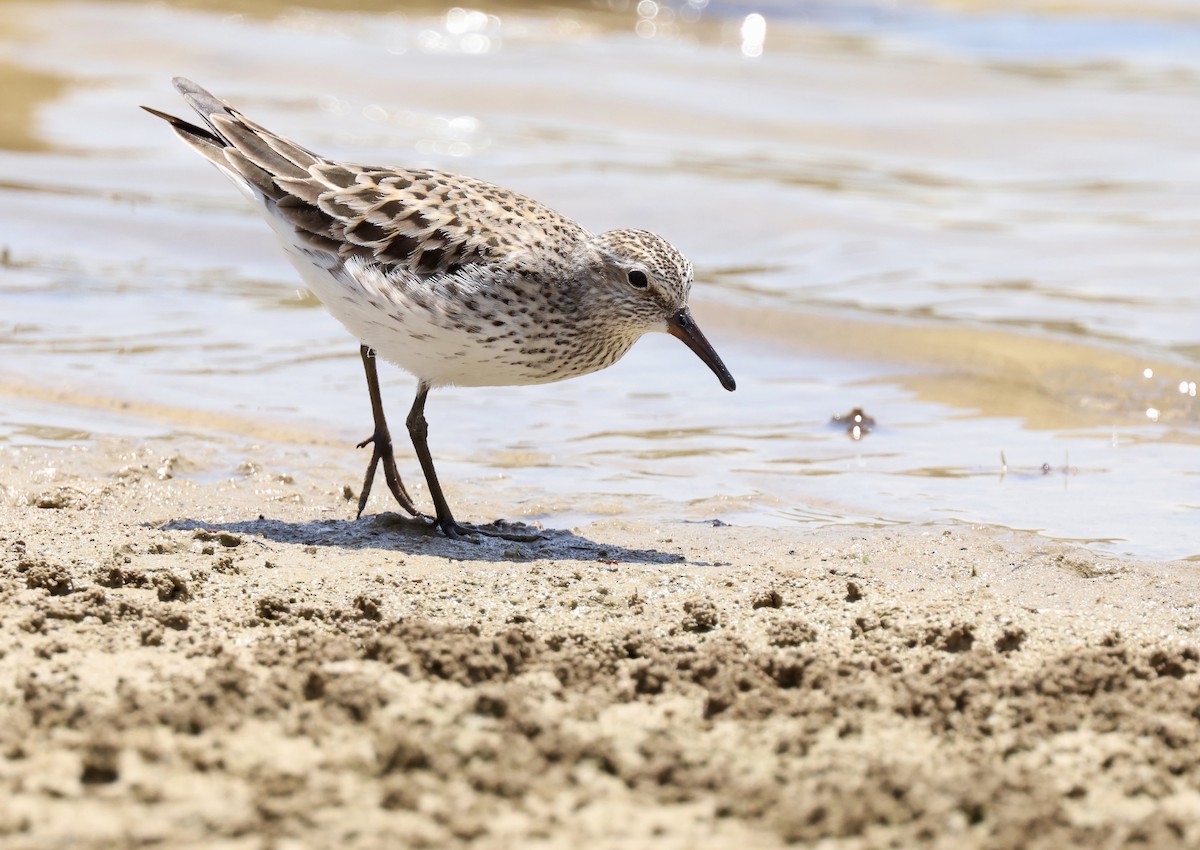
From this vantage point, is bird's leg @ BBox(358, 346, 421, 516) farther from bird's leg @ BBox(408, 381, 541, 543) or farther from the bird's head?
the bird's head

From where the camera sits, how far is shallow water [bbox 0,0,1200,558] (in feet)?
26.3

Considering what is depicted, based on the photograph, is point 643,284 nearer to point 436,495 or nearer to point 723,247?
point 436,495

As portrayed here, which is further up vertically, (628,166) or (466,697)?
(628,166)

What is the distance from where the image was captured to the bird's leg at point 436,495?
21.6 ft

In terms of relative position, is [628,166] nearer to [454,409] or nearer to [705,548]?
[454,409]

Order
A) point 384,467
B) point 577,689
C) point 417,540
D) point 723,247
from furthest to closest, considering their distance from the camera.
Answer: point 723,247
point 384,467
point 417,540
point 577,689

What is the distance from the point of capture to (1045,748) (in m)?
4.18

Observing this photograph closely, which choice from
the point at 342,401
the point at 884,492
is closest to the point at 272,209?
the point at 342,401

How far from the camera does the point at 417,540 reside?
21.2 feet

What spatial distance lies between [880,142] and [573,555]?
11108mm

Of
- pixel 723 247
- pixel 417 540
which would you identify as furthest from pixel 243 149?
pixel 723 247

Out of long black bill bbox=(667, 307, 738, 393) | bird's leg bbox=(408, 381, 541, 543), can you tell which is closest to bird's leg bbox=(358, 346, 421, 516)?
bird's leg bbox=(408, 381, 541, 543)

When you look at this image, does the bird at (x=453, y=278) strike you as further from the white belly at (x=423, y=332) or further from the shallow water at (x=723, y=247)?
the shallow water at (x=723, y=247)

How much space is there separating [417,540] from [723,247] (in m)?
7.06
